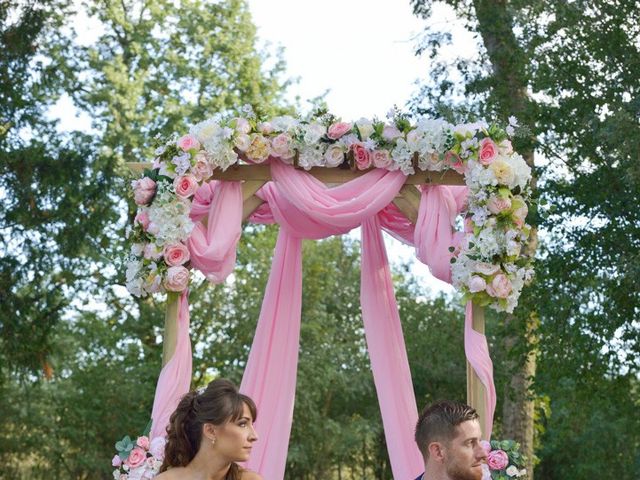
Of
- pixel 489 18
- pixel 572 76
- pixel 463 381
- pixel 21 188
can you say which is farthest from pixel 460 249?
pixel 463 381

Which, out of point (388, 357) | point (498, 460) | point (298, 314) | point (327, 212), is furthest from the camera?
point (298, 314)

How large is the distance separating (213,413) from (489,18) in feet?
Result: 27.6

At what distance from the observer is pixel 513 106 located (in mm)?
11500

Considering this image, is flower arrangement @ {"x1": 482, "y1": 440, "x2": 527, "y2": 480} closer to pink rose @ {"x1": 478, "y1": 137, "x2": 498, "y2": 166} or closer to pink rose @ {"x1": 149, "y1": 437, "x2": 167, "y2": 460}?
pink rose @ {"x1": 478, "y1": 137, "x2": 498, "y2": 166}

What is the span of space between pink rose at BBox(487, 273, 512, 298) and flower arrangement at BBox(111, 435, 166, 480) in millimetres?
2012

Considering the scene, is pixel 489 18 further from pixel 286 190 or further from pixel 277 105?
pixel 277 105

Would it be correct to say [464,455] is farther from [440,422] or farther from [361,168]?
[361,168]

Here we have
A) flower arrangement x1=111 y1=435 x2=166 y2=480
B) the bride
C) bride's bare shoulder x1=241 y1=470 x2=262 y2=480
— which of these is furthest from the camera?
flower arrangement x1=111 y1=435 x2=166 y2=480

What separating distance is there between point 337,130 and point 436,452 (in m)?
3.15

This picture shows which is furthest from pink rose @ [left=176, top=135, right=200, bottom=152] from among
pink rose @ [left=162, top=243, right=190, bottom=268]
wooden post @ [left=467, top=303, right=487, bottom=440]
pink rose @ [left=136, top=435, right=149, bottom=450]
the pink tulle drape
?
wooden post @ [left=467, top=303, right=487, bottom=440]

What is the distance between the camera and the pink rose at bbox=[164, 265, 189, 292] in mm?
6219

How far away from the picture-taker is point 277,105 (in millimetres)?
18172

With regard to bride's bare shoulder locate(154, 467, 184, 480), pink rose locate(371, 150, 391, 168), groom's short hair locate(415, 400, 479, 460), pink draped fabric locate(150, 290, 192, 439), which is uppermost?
pink rose locate(371, 150, 391, 168)

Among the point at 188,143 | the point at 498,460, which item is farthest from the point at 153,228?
the point at 498,460
